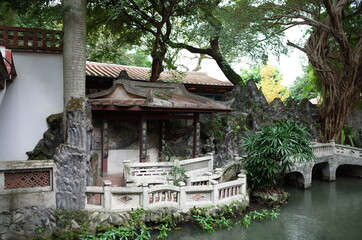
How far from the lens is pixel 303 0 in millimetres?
14078

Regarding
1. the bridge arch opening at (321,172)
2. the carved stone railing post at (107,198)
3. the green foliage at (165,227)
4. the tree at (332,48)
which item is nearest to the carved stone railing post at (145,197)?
the green foliage at (165,227)

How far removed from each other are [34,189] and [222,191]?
16.7 ft

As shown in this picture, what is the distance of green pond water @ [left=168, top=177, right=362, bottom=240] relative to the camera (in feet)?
24.7

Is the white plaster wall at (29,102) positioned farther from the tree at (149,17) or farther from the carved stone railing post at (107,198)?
the carved stone railing post at (107,198)

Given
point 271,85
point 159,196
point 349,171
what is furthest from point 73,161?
point 271,85

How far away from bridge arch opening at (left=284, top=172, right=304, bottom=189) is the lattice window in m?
10.8

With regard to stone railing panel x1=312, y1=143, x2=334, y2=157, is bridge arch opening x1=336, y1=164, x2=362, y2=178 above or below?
below

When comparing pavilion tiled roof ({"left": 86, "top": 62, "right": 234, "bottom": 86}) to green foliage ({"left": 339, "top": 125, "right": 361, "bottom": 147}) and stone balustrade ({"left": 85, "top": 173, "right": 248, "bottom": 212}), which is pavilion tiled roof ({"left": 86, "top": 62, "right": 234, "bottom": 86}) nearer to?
stone balustrade ({"left": 85, "top": 173, "right": 248, "bottom": 212})

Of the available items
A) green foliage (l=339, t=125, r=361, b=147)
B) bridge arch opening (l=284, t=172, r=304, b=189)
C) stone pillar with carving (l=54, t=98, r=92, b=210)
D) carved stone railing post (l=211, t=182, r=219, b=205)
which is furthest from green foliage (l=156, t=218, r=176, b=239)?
green foliage (l=339, t=125, r=361, b=147)

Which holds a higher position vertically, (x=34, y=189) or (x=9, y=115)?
(x=9, y=115)

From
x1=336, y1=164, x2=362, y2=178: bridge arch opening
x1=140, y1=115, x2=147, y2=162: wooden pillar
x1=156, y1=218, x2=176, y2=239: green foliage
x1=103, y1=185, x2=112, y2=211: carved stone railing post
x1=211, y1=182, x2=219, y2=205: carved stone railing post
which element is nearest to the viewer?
x1=103, y1=185, x2=112, y2=211: carved stone railing post

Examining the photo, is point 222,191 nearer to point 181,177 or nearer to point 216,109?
point 181,177

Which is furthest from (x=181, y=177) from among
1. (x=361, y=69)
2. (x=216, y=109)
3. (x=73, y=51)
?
(x=361, y=69)

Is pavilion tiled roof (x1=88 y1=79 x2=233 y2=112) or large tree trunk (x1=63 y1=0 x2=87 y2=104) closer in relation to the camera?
large tree trunk (x1=63 y1=0 x2=87 y2=104)
